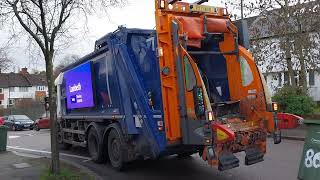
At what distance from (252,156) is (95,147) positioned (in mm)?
4752

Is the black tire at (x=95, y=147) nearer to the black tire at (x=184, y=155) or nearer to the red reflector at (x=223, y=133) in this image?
the black tire at (x=184, y=155)

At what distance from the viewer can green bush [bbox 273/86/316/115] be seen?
68.2 ft

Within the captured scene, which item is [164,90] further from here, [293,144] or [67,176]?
[293,144]

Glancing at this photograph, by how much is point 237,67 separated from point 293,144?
6471 millimetres

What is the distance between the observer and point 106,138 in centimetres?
1139

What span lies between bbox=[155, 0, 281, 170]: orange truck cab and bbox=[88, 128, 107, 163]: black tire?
3325 mm

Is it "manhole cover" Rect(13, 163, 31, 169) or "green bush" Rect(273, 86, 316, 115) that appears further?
"green bush" Rect(273, 86, 316, 115)

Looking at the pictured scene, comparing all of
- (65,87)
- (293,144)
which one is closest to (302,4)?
(293,144)

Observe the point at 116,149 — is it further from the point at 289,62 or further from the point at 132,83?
the point at 289,62

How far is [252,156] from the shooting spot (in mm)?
8758

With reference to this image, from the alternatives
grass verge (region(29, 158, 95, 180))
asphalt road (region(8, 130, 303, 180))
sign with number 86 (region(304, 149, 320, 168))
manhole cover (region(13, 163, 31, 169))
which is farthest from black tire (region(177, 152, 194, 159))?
sign with number 86 (region(304, 149, 320, 168))

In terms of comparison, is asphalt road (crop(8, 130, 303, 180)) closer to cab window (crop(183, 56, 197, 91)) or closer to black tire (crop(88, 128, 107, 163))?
black tire (crop(88, 128, 107, 163))

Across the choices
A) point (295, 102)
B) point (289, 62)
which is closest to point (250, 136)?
point (295, 102)

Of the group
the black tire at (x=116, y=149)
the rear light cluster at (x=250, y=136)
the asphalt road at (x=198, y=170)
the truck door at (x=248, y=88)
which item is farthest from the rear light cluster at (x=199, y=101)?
the black tire at (x=116, y=149)
